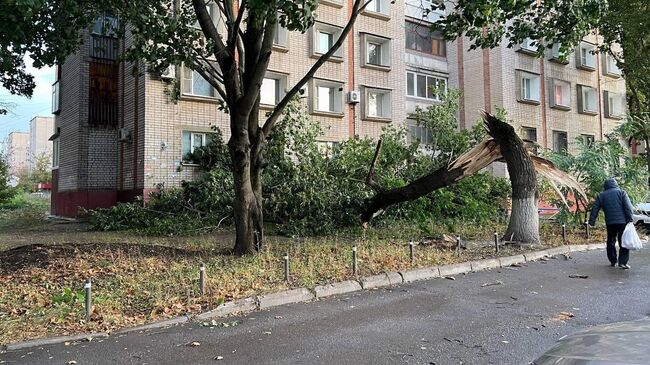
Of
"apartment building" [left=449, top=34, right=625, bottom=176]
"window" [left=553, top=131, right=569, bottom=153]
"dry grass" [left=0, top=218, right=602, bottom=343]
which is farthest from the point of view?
"window" [left=553, top=131, right=569, bottom=153]

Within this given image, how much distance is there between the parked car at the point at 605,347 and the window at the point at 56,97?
2386 centimetres

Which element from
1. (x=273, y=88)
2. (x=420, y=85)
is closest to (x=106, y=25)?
(x=273, y=88)

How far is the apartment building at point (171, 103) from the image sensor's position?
57.8 feet

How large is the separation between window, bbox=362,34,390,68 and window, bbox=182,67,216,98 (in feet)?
26.0

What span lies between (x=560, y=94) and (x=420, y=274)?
24.0 m

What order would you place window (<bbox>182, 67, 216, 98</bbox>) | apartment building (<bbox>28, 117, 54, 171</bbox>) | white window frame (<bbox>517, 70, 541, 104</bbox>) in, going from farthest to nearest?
apartment building (<bbox>28, 117, 54, 171</bbox>) < white window frame (<bbox>517, 70, 541, 104</bbox>) < window (<bbox>182, 67, 216, 98</bbox>)

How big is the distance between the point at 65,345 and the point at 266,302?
8.18 feet

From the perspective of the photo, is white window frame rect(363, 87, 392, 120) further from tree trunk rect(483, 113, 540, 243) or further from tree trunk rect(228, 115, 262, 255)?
tree trunk rect(228, 115, 262, 255)

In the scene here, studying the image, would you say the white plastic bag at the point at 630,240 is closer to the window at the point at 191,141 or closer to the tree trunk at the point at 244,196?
the tree trunk at the point at 244,196

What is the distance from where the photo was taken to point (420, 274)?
29.0 ft

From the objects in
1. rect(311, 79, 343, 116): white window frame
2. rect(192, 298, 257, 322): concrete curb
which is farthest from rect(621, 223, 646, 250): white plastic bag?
rect(311, 79, 343, 116): white window frame

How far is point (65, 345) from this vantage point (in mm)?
5277

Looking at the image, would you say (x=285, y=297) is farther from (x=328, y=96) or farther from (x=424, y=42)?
(x=424, y=42)

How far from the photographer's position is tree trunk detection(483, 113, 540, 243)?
39.6 feet
